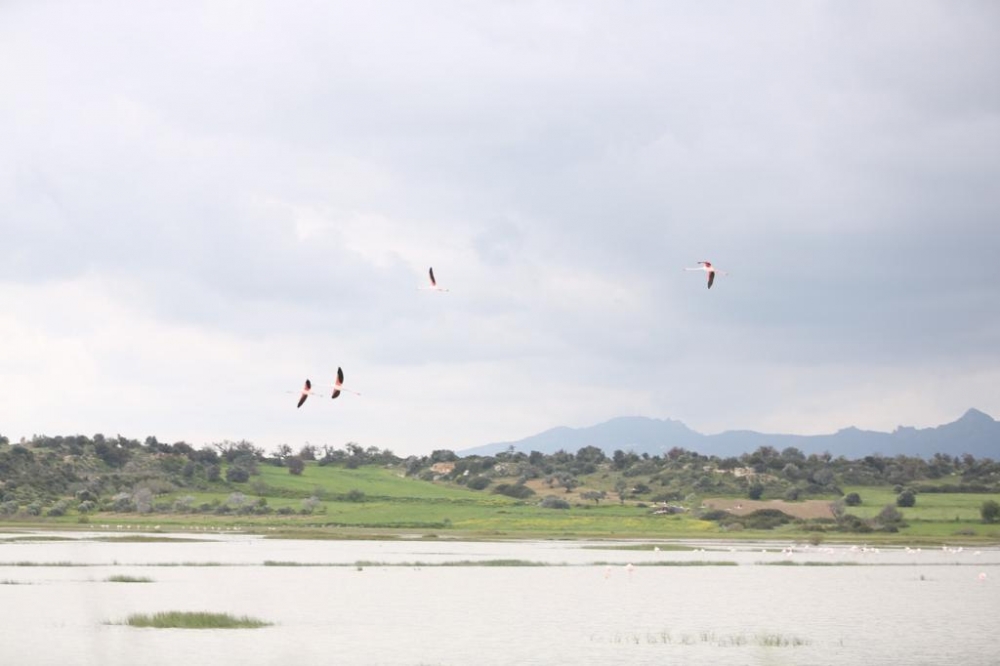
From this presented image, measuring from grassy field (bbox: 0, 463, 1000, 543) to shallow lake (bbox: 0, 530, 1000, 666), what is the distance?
30283mm

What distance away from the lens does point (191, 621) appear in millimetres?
42906

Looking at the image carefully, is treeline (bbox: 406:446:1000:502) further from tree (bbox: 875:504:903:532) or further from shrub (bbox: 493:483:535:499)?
tree (bbox: 875:504:903:532)

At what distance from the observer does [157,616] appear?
4366 cm

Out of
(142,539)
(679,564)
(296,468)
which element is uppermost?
(296,468)

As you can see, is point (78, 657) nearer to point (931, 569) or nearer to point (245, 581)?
point (245, 581)

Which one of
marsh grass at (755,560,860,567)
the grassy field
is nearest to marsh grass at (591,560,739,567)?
marsh grass at (755,560,860,567)

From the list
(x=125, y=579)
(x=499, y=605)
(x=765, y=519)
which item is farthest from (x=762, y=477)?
(x=499, y=605)

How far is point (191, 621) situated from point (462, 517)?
9411cm

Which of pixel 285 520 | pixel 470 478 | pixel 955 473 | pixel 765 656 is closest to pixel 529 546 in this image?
pixel 285 520

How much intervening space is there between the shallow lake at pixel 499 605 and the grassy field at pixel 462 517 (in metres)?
30.3

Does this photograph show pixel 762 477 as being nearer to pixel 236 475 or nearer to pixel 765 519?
pixel 765 519

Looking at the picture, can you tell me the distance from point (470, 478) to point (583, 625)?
5967 inches

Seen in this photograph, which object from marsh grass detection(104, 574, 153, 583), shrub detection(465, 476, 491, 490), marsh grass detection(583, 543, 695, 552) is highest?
shrub detection(465, 476, 491, 490)

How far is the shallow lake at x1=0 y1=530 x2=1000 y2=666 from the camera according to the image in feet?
124
